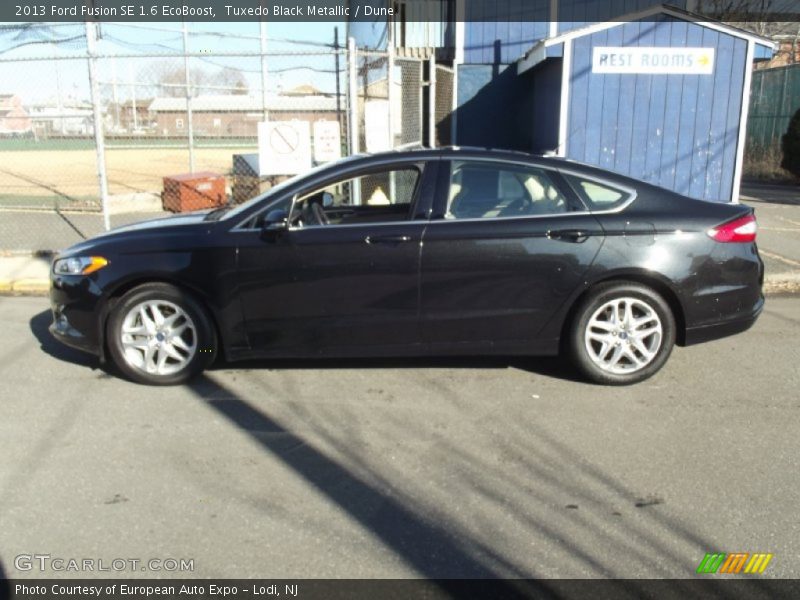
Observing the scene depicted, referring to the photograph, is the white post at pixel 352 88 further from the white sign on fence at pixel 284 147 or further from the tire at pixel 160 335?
the tire at pixel 160 335

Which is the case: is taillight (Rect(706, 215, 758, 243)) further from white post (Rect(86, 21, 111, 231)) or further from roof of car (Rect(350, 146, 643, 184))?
white post (Rect(86, 21, 111, 231))

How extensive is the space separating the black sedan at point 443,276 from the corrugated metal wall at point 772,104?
57.1ft

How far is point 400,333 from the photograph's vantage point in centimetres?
476

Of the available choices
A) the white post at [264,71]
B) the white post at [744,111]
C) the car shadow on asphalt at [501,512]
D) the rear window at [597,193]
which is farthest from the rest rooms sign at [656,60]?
the car shadow on asphalt at [501,512]

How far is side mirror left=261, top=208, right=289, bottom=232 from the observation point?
4.64 metres

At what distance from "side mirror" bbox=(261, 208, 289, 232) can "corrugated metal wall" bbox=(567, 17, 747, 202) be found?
653cm

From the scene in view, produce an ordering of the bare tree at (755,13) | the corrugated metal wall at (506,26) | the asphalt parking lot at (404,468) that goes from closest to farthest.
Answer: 1. the asphalt parking lot at (404,468)
2. the corrugated metal wall at (506,26)
3. the bare tree at (755,13)

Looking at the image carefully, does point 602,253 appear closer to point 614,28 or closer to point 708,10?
point 614,28

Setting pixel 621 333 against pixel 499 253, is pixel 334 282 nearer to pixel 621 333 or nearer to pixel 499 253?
pixel 499 253

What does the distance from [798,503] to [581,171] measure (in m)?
2.46

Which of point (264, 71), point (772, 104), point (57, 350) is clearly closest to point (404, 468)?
point (57, 350)

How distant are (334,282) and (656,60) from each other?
7163 mm

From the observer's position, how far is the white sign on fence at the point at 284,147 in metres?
8.60

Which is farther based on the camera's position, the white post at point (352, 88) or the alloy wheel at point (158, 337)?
the white post at point (352, 88)
